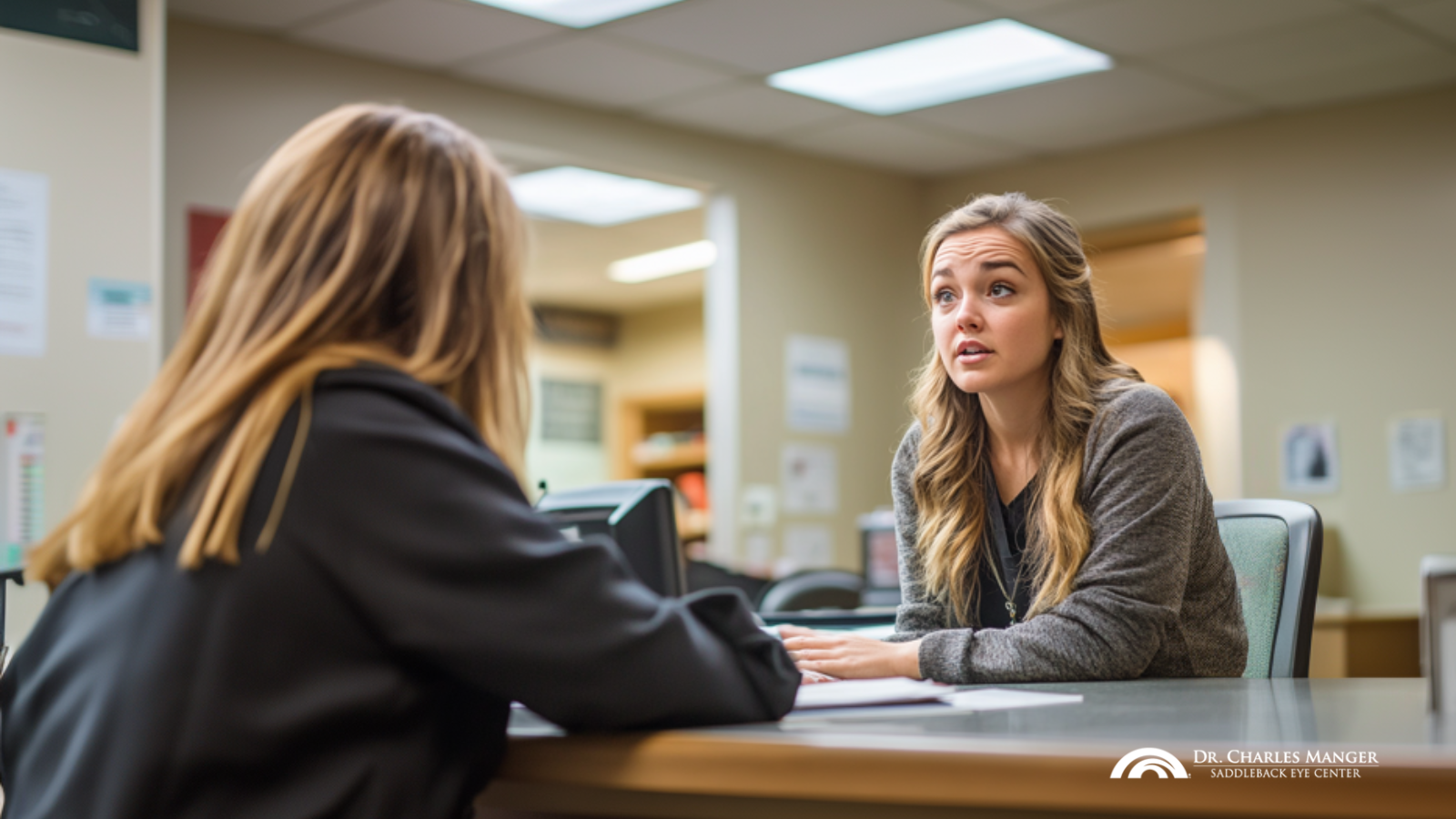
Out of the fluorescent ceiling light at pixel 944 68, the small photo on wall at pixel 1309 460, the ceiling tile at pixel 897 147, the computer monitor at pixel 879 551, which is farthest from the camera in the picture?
the ceiling tile at pixel 897 147

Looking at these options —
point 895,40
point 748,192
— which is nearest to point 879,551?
point 748,192

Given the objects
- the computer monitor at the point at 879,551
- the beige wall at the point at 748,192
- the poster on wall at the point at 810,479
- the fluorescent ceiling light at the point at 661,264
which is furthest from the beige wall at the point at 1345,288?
the fluorescent ceiling light at the point at 661,264

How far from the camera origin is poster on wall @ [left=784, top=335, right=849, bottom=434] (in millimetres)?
5887

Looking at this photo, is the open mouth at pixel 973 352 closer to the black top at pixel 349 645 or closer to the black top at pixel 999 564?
the black top at pixel 999 564

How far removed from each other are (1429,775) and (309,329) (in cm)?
81

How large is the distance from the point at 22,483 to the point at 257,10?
5.77ft

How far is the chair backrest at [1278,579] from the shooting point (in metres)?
1.79

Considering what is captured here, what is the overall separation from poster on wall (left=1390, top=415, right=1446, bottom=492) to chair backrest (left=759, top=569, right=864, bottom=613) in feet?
7.98

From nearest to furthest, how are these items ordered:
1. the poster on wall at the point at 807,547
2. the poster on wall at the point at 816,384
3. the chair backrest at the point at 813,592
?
the chair backrest at the point at 813,592 → the poster on wall at the point at 807,547 → the poster on wall at the point at 816,384

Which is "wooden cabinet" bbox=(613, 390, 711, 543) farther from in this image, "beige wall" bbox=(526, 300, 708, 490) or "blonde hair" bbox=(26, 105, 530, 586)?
"blonde hair" bbox=(26, 105, 530, 586)

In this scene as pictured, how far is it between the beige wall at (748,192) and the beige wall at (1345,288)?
51.4 inches

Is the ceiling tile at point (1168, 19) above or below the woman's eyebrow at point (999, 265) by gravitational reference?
above

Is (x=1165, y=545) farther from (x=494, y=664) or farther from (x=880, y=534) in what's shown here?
(x=880, y=534)

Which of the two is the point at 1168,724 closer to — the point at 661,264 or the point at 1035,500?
the point at 1035,500
